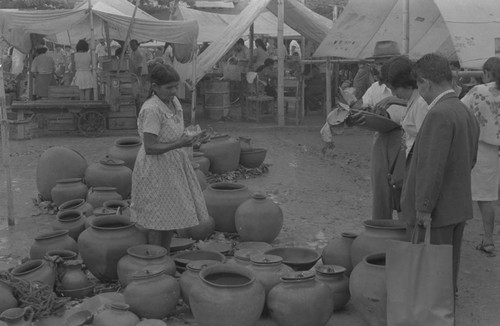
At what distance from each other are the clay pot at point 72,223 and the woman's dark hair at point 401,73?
2924mm

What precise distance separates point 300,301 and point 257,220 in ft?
6.23

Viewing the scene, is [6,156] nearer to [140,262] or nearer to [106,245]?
[106,245]

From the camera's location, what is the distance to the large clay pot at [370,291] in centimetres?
413

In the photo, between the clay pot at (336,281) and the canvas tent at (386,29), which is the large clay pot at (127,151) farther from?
the canvas tent at (386,29)

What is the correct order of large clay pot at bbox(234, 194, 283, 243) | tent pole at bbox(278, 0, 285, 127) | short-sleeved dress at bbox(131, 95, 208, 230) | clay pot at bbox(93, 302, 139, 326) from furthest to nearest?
tent pole at bbox(278, 0, 285, 127)
large clay pot at bbox(234, 194, 283, 243)
short-sleeved dress at bbox(131, 95, 208, 230)
clay pot at bbox(93, 302, 139, 326)

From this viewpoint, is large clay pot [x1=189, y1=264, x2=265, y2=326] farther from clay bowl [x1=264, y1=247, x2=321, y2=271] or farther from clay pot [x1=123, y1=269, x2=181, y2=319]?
clay bowl [x1=264, y1=247, x2=321, y2=271]

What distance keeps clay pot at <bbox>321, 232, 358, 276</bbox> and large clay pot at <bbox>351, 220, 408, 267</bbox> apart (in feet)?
0.32

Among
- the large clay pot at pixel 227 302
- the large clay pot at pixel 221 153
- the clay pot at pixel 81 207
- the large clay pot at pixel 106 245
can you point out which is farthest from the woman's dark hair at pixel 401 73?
the large clay pot at pixel 221 153

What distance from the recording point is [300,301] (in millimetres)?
4184

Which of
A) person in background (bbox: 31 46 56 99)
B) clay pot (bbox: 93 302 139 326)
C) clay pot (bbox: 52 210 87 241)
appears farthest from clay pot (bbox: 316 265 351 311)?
person in background (bbox: 31 46 56 99)

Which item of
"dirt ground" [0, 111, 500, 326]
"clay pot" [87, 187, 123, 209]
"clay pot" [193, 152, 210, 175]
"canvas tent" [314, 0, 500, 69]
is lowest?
"dirt ground" [0, 111, 500, 326]

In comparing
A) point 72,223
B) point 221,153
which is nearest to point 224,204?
point 72,223

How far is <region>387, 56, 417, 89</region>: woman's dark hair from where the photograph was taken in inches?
188

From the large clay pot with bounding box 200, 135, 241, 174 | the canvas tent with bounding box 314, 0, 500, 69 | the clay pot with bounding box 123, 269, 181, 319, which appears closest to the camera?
the clay pot with bounding box 123, 269, 181, 319
